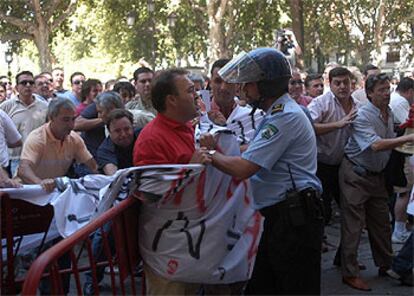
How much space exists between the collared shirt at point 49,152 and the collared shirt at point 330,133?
226 centimetres

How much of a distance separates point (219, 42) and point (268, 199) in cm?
2292

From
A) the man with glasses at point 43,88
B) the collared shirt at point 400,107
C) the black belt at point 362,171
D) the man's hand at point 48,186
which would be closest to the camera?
the man's hand at point 48,186

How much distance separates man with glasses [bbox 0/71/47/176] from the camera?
7.90 metres

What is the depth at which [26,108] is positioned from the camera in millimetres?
8031

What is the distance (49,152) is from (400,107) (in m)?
4.42

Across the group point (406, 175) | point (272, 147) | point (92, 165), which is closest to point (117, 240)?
point (272, 147)

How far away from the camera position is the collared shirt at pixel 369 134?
539 centimetres

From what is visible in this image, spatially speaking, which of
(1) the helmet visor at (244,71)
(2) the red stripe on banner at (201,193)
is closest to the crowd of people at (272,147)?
(1) the helmet visor at (244,71)

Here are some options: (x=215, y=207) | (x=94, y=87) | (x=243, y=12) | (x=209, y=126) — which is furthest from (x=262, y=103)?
(x=243, y=12)

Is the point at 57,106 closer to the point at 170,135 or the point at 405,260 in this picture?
the point at 170,135

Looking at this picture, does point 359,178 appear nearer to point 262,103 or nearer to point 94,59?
point 262,103

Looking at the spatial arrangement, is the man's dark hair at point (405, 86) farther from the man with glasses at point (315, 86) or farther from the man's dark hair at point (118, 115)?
the man's dark hair at point (118, 115)

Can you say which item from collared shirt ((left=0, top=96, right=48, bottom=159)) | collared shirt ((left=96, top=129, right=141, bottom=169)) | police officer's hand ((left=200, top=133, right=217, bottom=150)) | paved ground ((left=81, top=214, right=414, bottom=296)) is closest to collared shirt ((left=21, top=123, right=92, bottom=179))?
collared shirt ((left=96, top=129, right=141, bottom=169))

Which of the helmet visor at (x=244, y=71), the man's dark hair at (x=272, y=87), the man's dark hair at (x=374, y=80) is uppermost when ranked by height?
the helmet visor at (x=244, y=71)
